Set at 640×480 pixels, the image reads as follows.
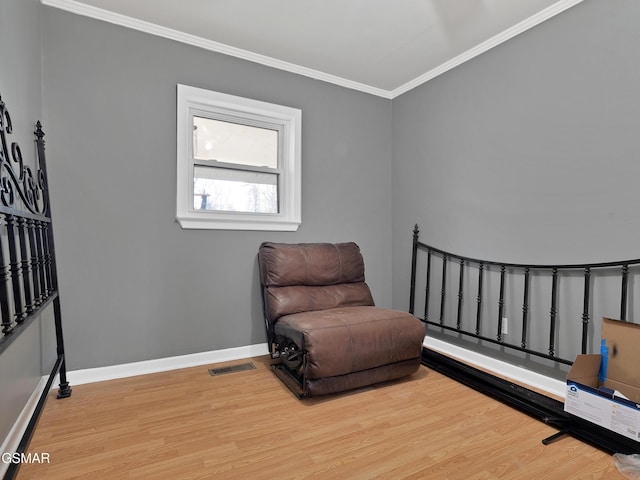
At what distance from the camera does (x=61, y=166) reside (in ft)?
7.45

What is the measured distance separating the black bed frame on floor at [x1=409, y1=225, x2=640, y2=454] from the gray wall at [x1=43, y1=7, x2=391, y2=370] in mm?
1276

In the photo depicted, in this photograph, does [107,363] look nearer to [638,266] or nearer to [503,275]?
[503,275]

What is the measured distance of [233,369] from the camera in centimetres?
257

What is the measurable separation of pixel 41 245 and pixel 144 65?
4.67ft

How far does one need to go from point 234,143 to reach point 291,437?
221cm

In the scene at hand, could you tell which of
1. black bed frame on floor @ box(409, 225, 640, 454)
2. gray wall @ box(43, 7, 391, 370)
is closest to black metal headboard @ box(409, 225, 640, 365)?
black bed frame on floor @ box(409, 225, 640, 454)

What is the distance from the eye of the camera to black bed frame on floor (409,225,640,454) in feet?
5.98

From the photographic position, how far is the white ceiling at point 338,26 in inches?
89.5

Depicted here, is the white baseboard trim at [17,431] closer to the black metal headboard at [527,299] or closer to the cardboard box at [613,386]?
the cardboard box at [613,386]

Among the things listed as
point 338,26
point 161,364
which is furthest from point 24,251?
point 338,26

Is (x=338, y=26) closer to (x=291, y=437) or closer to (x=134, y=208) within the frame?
(x=134, y=208)

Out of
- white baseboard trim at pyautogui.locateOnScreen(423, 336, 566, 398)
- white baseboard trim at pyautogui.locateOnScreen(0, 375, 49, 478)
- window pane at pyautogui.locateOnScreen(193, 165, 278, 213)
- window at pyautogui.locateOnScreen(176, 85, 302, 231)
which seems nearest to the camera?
white baseboard trim at pyautogui.locateOnScreen(0, 375, 49, 478)

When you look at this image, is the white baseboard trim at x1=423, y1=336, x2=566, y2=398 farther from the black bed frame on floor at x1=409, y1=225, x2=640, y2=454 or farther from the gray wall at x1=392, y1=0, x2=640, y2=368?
the gray wall at x1=392, y1=0, x2=640, y2=368

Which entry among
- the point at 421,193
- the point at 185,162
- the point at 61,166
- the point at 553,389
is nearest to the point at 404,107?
the point at 421,193
